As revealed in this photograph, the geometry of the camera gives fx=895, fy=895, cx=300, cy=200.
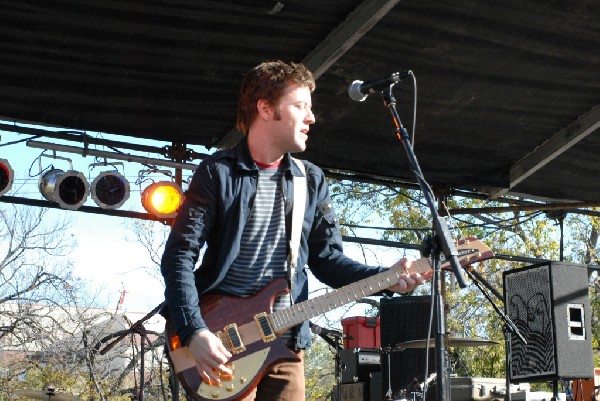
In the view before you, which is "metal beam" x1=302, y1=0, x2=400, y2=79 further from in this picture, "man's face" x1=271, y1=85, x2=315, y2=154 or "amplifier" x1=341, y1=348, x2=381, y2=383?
"amplifier" x1=341, y1=348, x2=381, y2=383

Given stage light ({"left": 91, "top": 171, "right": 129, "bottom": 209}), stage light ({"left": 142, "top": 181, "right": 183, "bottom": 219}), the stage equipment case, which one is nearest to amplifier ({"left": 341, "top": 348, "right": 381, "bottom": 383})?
the stage equipment case

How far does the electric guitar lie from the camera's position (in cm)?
352

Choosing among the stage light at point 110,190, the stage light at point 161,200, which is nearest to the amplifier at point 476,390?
the stage light at point 161,200

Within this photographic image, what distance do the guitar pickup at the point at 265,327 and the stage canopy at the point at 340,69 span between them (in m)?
2.78

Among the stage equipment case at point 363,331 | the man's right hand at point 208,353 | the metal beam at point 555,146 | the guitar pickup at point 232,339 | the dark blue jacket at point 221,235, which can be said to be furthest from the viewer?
the stage equipment case at point 363,331

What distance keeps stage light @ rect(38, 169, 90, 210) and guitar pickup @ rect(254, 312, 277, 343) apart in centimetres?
396

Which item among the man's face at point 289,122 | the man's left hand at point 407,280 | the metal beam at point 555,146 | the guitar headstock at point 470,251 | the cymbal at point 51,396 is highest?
the metal beam at point 555,146

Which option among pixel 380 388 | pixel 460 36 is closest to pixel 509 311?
pixel 380 388

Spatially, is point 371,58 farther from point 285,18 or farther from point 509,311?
point 509,311

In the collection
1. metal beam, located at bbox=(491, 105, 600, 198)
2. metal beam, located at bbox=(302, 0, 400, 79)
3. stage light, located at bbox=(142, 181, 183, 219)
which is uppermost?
metal beam, located at bbox=(302, 0, 400, 79)

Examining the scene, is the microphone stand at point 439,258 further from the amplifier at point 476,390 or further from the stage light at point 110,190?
the stage light at point 110,190

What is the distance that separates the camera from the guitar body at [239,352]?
351 centimetres

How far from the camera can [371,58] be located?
21.1ft

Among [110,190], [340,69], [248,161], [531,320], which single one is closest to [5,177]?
[110,190]
